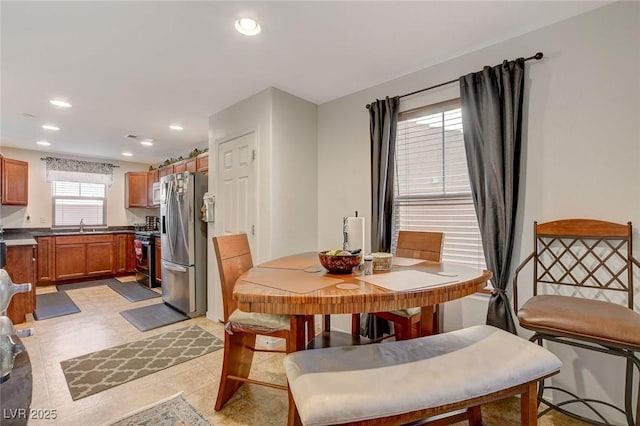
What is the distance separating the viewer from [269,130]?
111 inches

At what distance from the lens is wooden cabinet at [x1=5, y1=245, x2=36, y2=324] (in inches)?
127

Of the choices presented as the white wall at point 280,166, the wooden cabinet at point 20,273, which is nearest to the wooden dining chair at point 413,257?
the white wall at point 280,166

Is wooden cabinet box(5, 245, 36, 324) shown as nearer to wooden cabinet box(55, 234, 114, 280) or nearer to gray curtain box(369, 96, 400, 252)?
wooden cabinet box(55, 234, 114, 280)

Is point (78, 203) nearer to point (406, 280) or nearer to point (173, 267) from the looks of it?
point (173, 267)

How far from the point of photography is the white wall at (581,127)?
167 cm

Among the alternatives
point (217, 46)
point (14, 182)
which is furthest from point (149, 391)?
point (14, 182)

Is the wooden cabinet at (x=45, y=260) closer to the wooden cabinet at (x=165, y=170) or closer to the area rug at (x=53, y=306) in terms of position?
the area rug at (x=53, y=306)

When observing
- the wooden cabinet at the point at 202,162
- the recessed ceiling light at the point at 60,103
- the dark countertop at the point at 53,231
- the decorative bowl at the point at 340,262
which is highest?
the recessed ceiling light at the point at 60,103

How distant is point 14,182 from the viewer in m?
4.75

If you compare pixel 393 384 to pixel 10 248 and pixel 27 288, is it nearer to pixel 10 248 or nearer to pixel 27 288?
pixel 27 288

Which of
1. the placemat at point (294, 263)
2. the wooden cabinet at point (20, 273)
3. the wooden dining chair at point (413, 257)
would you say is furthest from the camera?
the wooden cabinet at point (20, 273)

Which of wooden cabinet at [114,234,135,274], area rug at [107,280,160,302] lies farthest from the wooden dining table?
wooden cabinet at [114,234,135,274]

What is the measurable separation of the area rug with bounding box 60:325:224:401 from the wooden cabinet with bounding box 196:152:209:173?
6.68ft

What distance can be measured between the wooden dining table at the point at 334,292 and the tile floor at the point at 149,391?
28.0 inches
